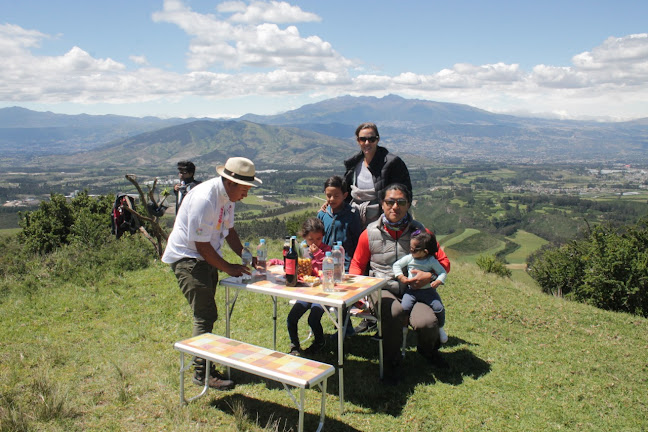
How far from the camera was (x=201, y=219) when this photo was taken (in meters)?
3.76

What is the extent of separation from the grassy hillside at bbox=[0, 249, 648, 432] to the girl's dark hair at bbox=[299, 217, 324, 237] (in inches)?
60.6

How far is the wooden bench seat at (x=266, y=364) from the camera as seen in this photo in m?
3.04

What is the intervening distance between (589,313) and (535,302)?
0.83m

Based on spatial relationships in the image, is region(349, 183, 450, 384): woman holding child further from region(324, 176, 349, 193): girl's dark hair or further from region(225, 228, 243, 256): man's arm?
region(225, 228, 243, 256): man's arm

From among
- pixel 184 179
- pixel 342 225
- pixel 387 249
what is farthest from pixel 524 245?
pixel 387 249

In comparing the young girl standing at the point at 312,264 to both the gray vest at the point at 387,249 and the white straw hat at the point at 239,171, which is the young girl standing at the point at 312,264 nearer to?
the gray vest at the point at 387,249

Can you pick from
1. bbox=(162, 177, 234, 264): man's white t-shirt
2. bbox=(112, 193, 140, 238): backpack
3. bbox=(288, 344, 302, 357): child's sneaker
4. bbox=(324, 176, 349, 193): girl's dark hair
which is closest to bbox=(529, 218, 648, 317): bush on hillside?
bbox=(324, 176, 349, 193): girl's dark hair

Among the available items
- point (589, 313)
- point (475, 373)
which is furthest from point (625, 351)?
point (475, 373)

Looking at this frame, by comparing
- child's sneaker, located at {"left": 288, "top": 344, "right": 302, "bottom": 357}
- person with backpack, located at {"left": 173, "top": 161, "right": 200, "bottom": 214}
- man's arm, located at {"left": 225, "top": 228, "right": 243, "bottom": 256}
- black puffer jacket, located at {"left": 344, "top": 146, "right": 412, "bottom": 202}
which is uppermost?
black puffer jacket, located at {"left": 344, "top": 146, "right": 412, "bottom": 202}

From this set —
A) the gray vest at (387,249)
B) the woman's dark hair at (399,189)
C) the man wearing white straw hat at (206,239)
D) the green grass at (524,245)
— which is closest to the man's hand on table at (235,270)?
the man wearing white straw hat at (206,239)

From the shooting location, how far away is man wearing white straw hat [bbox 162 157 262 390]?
379 cm

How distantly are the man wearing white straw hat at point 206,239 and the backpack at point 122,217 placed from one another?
18.9 feet

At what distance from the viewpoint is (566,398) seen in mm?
4051

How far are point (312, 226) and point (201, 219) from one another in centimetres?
130
